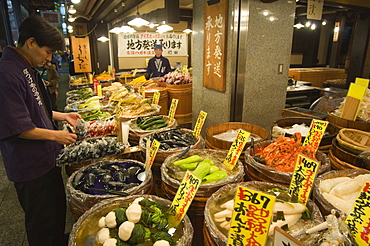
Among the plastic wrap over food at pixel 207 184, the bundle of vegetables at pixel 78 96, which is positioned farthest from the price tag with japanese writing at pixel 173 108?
the bundle of vegetables at pixel 78 96

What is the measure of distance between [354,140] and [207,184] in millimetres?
1798

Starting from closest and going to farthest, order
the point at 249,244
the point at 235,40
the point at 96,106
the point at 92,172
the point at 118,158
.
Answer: the point at 249,244
the point at 92,172
the point at 118,158
the point at 235,40
the point at 96,106

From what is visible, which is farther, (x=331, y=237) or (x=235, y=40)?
(x=235, y=40)

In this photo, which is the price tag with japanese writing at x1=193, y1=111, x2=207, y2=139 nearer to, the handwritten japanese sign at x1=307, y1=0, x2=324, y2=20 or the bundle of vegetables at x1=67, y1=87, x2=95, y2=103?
the bundle of vegetables at x1=67, y1=87, x2=95, y2=103

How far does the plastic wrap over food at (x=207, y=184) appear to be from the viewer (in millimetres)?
1899

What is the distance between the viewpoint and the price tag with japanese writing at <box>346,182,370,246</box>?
1258 millimetres

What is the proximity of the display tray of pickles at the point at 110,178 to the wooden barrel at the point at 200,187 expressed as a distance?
9.7 inches

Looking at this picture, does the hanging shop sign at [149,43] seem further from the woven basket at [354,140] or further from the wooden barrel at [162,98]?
the woven basket at [354,140]

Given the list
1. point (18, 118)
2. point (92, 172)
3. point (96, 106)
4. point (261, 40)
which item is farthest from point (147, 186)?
point (261, 40)

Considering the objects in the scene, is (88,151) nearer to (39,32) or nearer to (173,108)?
(39,32)

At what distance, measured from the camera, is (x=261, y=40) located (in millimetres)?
4344

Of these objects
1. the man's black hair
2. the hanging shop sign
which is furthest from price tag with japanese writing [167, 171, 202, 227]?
the hanging shop sign

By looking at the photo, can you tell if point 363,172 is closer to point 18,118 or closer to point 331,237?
point 331,237

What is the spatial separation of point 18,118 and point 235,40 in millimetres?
3440
